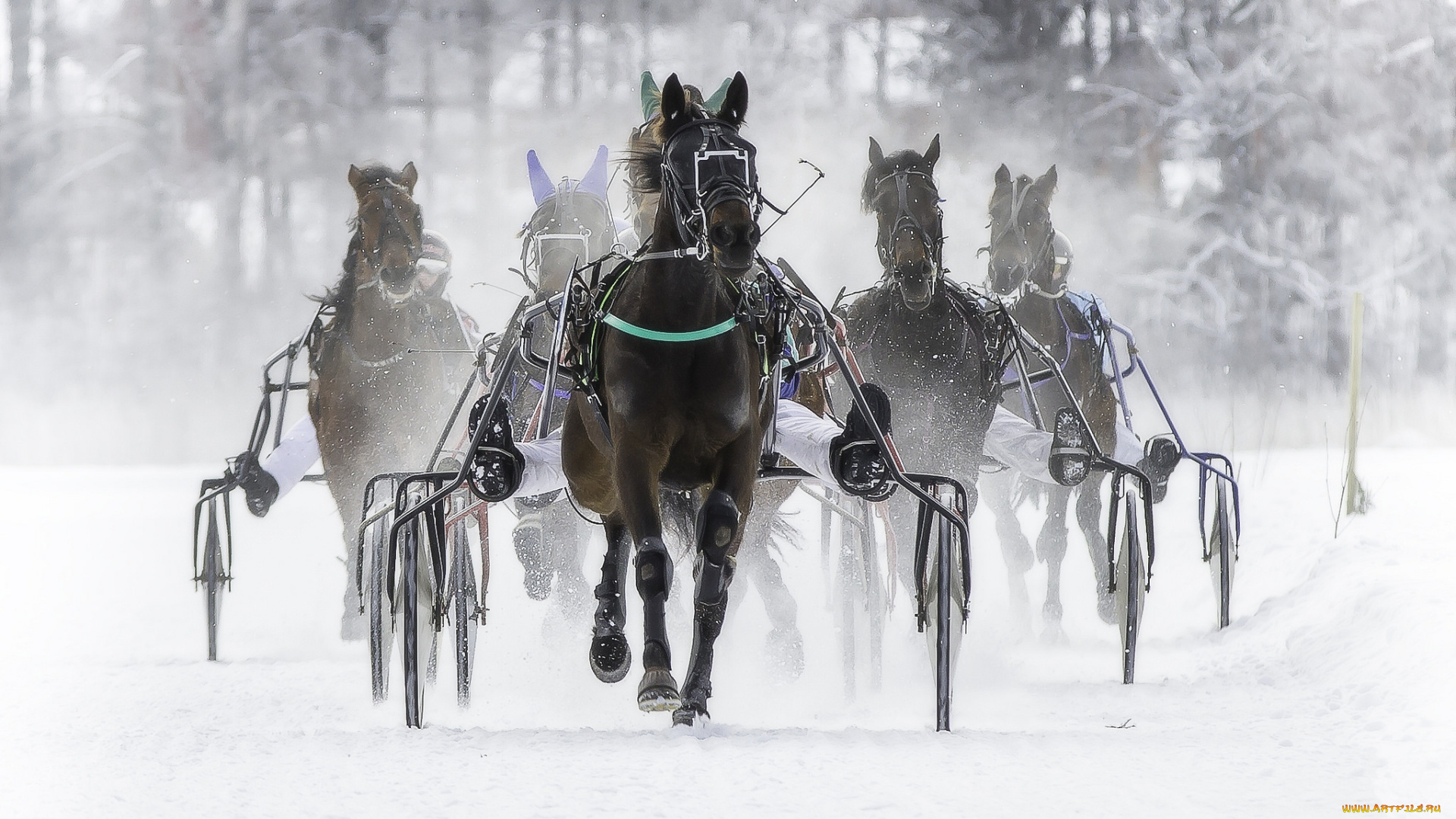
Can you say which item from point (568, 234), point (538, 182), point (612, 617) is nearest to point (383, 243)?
point (568, 234)

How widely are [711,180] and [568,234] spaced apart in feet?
11.1

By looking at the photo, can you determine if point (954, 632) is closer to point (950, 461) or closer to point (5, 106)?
point (950, 461)

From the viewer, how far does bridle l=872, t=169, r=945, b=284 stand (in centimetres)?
626

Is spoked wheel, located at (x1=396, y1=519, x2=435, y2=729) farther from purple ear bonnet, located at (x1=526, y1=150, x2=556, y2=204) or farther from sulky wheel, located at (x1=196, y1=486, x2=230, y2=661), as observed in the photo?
purple ear bonnet, located at (x1=526, y1=150, x2=556, y2=204)

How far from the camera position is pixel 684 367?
407cm

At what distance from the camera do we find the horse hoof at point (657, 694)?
12.8 ft

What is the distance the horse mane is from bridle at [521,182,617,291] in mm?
1347

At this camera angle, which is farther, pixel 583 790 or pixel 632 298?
pixel 632 298

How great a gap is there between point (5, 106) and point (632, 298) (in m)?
20.8

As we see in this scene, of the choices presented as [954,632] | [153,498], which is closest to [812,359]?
[954,632]

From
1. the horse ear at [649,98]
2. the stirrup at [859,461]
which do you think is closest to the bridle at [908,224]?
the horse ear at [649,98]

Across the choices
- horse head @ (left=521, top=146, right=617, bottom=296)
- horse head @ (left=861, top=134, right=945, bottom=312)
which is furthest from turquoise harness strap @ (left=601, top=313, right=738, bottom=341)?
horse head @ (left=521, top=146, right=617, bottom=296)

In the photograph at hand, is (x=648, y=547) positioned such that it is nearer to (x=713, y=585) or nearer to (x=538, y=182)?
(x=713, y=585)

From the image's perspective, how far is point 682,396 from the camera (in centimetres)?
408
